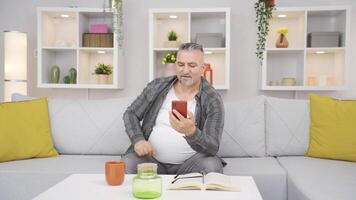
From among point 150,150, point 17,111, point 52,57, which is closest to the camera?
point 150,150

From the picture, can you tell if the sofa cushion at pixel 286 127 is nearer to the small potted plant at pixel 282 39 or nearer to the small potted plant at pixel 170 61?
the small potted plant at pixel 282 39

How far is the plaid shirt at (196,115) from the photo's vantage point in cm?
203

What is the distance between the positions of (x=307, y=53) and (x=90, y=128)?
223cm

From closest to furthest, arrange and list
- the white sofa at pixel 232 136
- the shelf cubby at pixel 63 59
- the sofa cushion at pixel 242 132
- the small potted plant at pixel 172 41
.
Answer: the white sofa at pixel 232 136, the sofa cushion at pixel 242 132, the small potted plant at pixel 172 41, the shelf cubby at pixel 63 59

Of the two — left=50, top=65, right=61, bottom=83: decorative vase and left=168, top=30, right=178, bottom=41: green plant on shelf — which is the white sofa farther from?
left=168, top=30, right=178, bottom=41: green plant on shelf

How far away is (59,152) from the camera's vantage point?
8.95 feet

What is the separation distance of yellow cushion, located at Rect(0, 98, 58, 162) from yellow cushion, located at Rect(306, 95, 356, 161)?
5.83 ft

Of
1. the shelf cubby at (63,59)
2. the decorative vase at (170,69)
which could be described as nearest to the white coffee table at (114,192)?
the decorative vase at (170,69)

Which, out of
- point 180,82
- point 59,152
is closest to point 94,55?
point 59,152

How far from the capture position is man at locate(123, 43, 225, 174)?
204 cm

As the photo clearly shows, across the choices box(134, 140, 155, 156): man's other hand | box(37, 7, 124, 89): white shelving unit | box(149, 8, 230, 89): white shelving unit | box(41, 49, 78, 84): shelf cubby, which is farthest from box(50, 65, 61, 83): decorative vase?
box(134, 140, 155, 156): man's other hand

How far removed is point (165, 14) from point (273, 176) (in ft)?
6.74

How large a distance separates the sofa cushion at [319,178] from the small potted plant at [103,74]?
6.19 ft

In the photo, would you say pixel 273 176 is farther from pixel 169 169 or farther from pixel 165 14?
pixel 165 14
